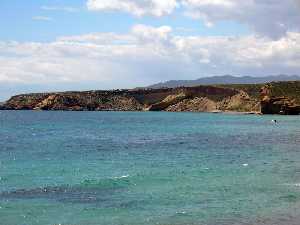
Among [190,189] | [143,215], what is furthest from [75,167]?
[143,215]

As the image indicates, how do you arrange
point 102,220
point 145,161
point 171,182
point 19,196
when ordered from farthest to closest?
point 145,161 → point 171,182 → point 19,196 → point 102,220

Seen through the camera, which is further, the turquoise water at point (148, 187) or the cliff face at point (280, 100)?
the cliff face at point (280, 100)

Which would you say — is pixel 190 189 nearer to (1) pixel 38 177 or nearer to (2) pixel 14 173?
(1) pixel 38 177

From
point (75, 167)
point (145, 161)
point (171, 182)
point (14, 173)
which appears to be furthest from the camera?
point (145, 161)

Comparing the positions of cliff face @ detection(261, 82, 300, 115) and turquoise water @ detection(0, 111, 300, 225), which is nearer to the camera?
turquoise water @ detection(0, 111, 300, 225)

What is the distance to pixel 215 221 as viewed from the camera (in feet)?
84.6

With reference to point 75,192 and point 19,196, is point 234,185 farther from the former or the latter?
point 19,196

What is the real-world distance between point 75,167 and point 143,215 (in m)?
18.8

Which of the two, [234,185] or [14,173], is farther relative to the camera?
[14,173]

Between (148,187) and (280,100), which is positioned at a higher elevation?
(280,100)

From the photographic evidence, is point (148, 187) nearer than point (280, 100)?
Yes

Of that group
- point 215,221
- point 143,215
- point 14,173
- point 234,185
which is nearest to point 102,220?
point 143,215

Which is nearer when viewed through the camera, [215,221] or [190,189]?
[215,221]

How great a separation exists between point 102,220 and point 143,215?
2.17 meters
